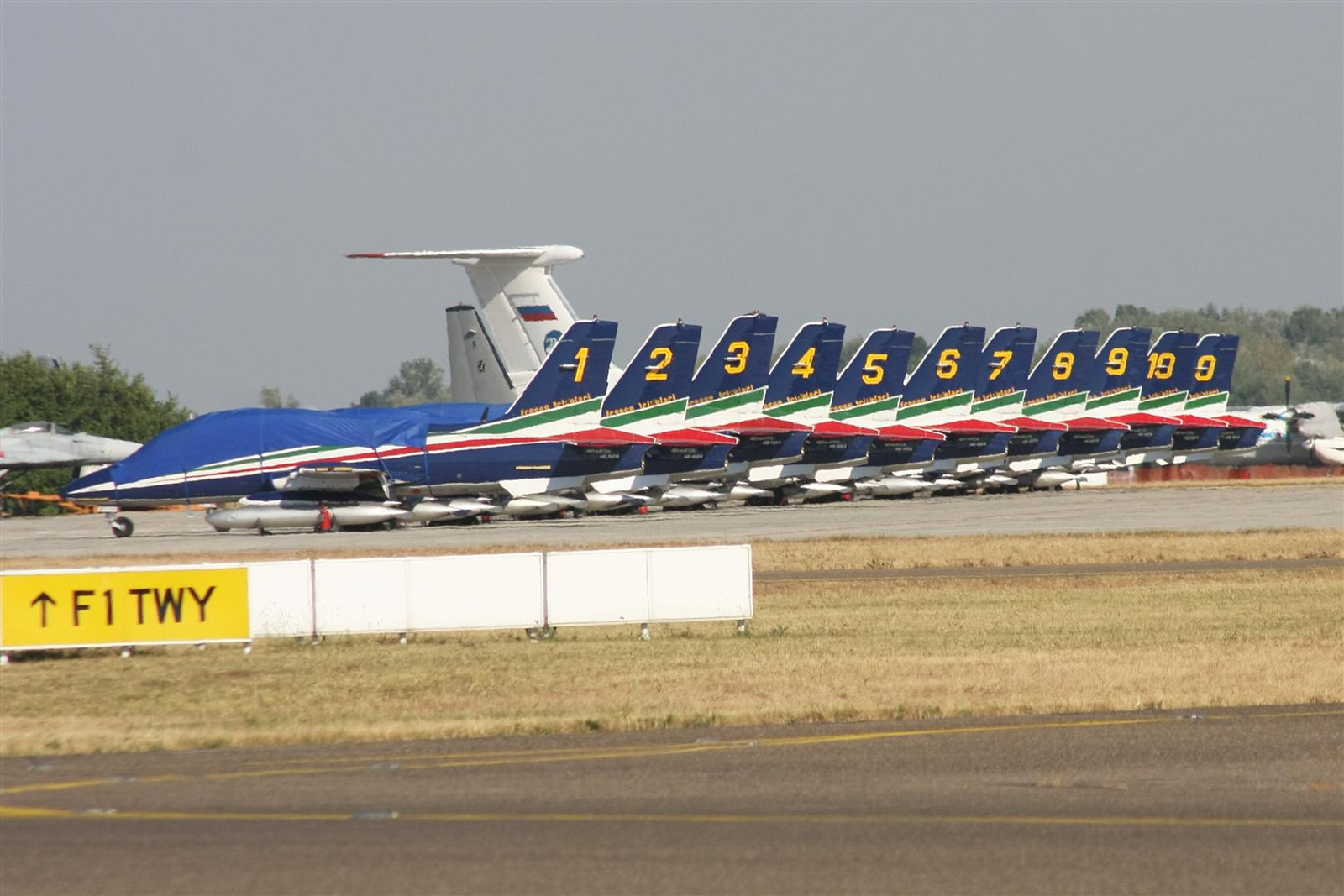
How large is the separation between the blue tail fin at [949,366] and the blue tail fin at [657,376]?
1587 cm

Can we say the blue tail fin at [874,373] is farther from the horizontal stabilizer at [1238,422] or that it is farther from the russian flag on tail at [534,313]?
the horizontal stabilizer at [1238,422]

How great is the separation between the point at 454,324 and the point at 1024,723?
51.3 meters

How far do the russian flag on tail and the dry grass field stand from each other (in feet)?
115

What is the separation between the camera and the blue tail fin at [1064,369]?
2859 inches

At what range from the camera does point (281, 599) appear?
2205cm

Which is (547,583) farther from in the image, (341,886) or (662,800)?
(341,886)

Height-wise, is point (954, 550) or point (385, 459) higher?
Answer: point (385, 459)

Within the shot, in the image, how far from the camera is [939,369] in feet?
225

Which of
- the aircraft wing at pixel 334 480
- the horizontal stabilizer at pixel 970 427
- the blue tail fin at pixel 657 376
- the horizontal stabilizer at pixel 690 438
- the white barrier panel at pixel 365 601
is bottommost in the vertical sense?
the white barrier panel at pixel 365 601

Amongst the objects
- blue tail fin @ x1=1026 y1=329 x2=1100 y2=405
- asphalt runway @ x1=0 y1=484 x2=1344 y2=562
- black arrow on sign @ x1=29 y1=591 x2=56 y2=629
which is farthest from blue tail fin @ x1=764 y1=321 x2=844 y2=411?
black arrow on sign @ x1=29 y1=591 x2=56 y2=629

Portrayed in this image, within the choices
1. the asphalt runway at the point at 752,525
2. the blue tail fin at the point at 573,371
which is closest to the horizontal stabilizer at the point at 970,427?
the asphalt runway at the point at 752,525

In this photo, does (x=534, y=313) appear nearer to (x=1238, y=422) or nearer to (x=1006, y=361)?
(x=1006, y=361)

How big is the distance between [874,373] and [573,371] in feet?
59.6

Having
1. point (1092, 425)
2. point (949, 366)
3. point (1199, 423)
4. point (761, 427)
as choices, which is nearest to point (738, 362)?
point (761, 427)
